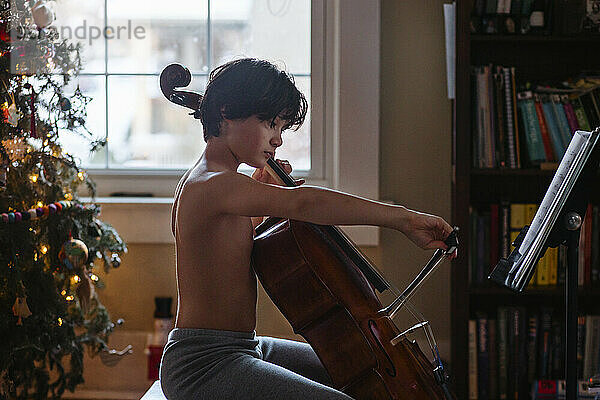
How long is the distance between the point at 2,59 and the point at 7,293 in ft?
2.15

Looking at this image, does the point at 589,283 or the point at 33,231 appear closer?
the point at 33,231

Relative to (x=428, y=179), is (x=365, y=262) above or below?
below

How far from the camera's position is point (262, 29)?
2795 mm

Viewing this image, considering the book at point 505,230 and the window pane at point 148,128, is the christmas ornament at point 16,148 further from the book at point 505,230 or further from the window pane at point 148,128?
the book at point 505,230

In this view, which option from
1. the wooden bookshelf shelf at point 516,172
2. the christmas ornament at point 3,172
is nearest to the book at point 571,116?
the wooden bookshelf shelf at point 516,172

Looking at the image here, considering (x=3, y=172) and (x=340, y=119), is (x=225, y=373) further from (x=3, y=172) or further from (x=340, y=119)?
(x=340, y=119)

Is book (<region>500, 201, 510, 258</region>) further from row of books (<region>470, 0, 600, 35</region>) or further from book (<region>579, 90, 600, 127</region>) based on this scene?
row of books (<region>470, 0, 600, 35</region>)

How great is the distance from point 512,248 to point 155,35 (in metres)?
1.54

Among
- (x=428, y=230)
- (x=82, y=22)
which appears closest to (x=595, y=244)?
(x=428, y=230)

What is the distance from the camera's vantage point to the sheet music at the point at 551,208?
141cm

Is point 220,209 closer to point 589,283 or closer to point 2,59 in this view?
point 2,59

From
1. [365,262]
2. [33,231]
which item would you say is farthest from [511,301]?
[33,231]

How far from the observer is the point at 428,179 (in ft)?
8.98

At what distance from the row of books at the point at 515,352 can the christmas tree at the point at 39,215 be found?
1.26 m
